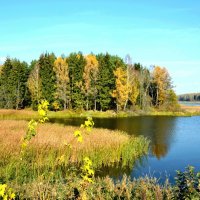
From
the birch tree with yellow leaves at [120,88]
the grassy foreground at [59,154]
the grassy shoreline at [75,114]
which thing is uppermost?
the birch tree with yellow leaves at [120,88]

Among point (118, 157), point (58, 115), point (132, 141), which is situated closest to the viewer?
point (118, 157)

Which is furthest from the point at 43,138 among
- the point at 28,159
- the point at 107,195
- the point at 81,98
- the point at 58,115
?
the point at 81,98

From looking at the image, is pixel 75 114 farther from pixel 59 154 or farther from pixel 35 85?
pixel 59 154

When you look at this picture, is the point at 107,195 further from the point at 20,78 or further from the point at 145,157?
the point at 20,78

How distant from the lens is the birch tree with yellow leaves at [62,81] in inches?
2510

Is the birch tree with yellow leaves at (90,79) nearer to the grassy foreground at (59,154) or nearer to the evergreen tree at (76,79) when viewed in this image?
the evergreen tree at (76,79)

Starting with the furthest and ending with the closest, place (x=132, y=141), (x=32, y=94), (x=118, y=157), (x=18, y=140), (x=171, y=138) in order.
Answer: (x=32, y=94), (x=171, y=138), (x=132, y=141), (x=118, y=157), (x=18, y=140)

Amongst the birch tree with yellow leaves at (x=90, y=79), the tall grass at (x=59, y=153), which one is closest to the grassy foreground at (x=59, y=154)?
the tall grass at (x=59, y=153)

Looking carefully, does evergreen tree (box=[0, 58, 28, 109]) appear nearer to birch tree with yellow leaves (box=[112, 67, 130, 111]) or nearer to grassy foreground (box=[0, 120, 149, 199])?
birch tree with yellow leaves (box=[112, 67, 130, 111])

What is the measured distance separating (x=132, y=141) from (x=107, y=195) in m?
15.3

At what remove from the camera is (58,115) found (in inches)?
2382

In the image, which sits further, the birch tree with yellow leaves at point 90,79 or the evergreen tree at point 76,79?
the evergreen tree at point 76,79

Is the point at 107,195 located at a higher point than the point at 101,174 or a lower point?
higher

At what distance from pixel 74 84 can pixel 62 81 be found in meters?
2.82
